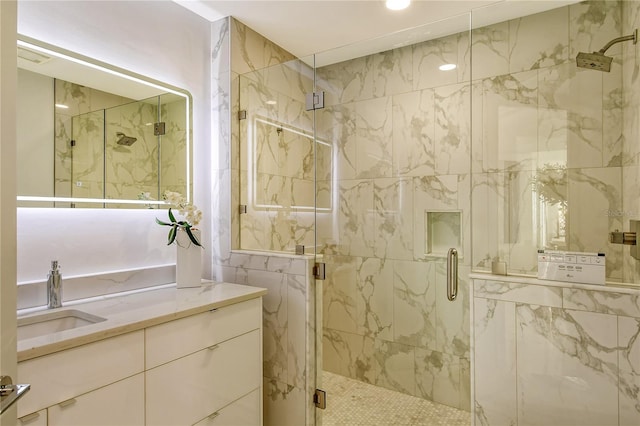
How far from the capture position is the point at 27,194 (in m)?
1.55

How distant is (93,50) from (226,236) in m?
1.26

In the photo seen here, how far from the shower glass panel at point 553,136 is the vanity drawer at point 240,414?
4.43 feet

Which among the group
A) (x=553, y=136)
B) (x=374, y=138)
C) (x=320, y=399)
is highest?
(x=374, y=138)

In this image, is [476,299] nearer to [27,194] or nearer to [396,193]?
[396,193]

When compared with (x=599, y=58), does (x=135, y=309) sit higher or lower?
lower

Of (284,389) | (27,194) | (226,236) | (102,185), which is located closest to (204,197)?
(226,236)

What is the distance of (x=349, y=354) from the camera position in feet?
7.20

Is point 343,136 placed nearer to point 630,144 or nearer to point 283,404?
point 630,144

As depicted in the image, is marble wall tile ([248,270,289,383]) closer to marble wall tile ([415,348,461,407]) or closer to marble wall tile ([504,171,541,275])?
marble wall tile ([415,348,461,407])

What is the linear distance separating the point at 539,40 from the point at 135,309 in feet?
7.02

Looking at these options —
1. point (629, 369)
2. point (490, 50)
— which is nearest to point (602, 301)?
point (629, 369)

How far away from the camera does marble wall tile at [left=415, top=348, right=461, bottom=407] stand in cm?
203

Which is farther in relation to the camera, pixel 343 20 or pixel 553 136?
pixel 343 20

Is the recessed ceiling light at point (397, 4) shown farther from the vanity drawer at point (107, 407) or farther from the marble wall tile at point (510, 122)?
the vanity drawer at point (107, 407)
